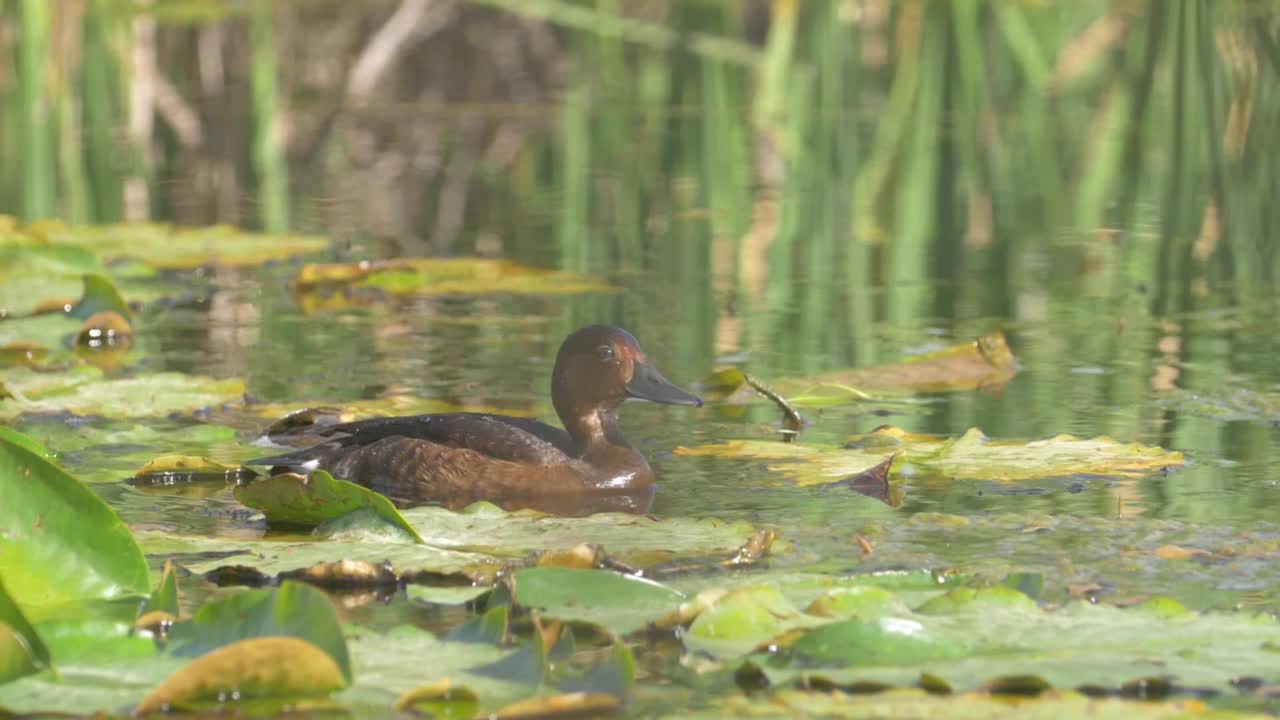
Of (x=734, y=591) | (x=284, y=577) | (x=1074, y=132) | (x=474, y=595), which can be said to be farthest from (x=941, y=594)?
(x=1074, y=132)

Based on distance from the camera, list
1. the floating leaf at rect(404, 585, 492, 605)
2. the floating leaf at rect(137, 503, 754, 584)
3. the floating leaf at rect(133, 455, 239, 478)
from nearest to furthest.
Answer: the floating leaf at rect(404, 585, 492, 605), the floating leaf at rect(137, 503, 754, 584), the floating leaf at rect(133, 455, 239, 478)

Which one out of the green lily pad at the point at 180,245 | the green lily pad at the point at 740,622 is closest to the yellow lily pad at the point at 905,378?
the green lily pad at the point at 740,622

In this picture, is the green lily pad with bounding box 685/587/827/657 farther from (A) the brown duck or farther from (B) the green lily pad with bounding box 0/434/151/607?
(A) the brown duck

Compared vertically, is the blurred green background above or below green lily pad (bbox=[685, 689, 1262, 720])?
above

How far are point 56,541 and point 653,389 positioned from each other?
6.80 feet

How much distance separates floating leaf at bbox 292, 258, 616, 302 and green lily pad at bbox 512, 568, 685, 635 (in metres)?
4.43

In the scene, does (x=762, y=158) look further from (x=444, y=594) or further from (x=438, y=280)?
(x=444, y=594)

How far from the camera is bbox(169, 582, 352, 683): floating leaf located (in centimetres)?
315

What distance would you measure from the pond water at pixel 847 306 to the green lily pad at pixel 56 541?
0.36m

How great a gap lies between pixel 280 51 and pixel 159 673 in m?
16.4

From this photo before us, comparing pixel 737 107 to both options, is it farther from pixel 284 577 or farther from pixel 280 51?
pixel 284 577

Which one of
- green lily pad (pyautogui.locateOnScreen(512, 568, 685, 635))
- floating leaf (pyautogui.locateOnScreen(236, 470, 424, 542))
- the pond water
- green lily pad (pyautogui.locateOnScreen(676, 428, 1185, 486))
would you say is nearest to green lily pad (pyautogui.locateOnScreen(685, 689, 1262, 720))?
the pond water

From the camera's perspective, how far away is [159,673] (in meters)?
3.22

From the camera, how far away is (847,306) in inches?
313
